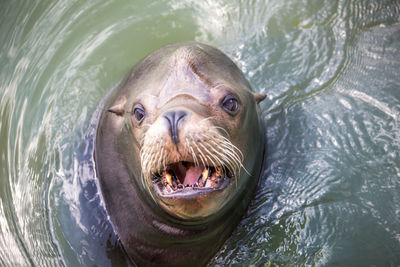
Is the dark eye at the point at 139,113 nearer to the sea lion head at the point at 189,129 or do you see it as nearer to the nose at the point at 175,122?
the sea lion head at the point at 189,129

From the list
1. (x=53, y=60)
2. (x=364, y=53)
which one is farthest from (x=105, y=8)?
(x=364, y=53)

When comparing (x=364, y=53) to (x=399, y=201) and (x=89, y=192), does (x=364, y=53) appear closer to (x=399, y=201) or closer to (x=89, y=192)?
(x=399, y=201)

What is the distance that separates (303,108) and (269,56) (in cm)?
86

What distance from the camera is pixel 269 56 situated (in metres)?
5.71

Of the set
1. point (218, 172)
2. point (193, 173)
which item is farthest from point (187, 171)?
point (218, 172)

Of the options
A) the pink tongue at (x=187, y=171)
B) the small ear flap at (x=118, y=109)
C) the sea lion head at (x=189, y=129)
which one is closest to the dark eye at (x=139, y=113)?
the sea lion head at (x=189, y=129)

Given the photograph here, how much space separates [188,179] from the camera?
3271 millimetres

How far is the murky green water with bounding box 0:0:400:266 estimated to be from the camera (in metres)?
4.47

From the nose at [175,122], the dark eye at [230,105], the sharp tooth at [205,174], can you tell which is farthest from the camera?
the dark eye at [230,105]

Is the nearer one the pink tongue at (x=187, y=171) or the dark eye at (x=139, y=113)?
the pink tongue at (x=187, y=171)

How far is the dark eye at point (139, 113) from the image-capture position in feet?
11.7

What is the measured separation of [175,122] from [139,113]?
0.70 m

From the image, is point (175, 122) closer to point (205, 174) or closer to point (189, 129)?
point (189, 129)

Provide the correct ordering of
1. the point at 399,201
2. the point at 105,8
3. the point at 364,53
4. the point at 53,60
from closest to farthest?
the point at 399,201 < the point at 364,53 < the point at 53,60 < the point at 105,8
